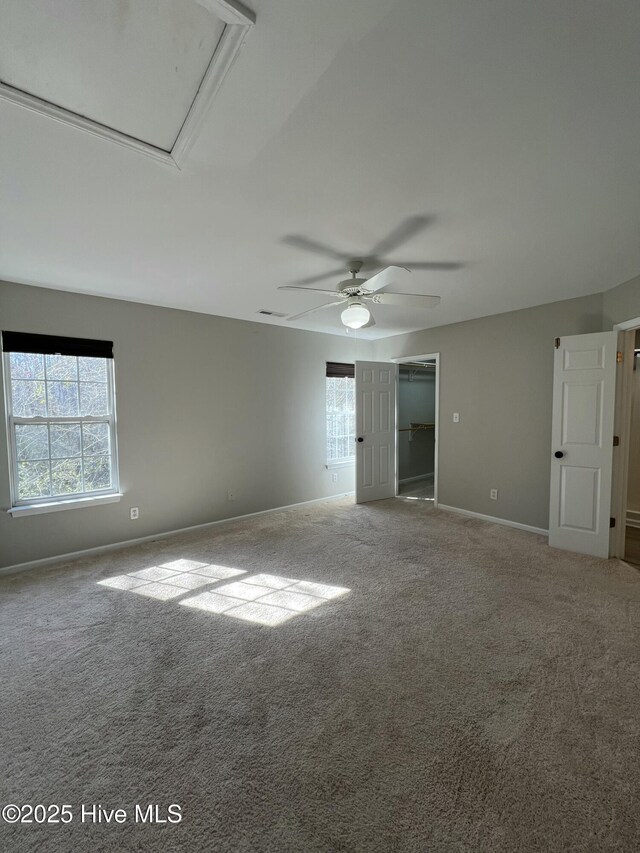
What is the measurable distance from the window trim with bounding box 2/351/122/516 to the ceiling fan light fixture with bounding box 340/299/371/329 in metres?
2.44

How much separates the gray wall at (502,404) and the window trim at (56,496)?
3.93 metres

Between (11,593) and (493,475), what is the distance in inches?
189

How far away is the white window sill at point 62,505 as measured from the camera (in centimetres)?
312

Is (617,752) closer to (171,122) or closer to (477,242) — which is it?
(477,242)

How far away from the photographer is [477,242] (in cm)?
232

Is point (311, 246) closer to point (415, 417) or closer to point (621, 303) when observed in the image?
point (621, 303)

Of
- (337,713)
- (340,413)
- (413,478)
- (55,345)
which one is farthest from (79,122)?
(413,478)

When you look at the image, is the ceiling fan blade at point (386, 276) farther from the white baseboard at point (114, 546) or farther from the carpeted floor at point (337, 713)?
the white baseboard at point (114, 546)

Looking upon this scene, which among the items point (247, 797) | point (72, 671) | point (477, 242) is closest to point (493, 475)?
point (477, 242)

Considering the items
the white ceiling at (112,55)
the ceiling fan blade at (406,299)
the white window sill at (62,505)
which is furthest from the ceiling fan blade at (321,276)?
the white window sill at (62,505)

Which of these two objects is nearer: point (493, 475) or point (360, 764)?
point (360, 764)

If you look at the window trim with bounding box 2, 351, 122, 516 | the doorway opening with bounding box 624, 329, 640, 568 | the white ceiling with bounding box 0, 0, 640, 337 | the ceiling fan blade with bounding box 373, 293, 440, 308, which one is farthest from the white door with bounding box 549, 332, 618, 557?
the window trim with bounding box 2, 351, 122, 516

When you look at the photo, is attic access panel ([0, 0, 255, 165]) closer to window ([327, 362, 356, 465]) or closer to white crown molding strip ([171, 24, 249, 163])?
white crown molding strip ([171, 24, 249, 163])

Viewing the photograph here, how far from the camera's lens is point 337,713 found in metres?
1.68
